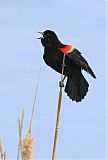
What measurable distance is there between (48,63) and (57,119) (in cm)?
275

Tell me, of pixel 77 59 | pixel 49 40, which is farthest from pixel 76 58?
pixel 49 40

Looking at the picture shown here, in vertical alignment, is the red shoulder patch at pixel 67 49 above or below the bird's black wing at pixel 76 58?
above

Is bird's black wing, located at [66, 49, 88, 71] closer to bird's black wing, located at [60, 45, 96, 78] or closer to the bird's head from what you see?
bird's black wing, located at [60, 45, 96, 78]

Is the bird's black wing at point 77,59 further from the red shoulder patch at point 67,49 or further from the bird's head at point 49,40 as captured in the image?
the bird's head at point 49,40

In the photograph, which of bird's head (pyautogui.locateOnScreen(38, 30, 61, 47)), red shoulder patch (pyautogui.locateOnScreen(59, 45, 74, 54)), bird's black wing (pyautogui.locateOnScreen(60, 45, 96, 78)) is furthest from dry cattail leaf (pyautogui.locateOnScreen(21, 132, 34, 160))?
bird's head (pyautogui.locateOnScreen(38, 30, 61, 47))

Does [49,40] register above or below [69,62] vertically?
above

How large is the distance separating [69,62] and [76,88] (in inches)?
18.6

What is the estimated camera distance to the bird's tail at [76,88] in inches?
186

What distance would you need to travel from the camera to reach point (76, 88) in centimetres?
482

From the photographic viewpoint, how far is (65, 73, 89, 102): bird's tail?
472cm

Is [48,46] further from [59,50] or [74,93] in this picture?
[74,93]

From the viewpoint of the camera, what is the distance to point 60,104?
7.13 feet

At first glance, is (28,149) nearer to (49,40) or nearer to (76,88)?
(49,40)

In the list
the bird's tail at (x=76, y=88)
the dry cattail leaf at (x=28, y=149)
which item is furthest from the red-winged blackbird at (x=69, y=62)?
the dry cattail leaf at (x=28, y=149)
